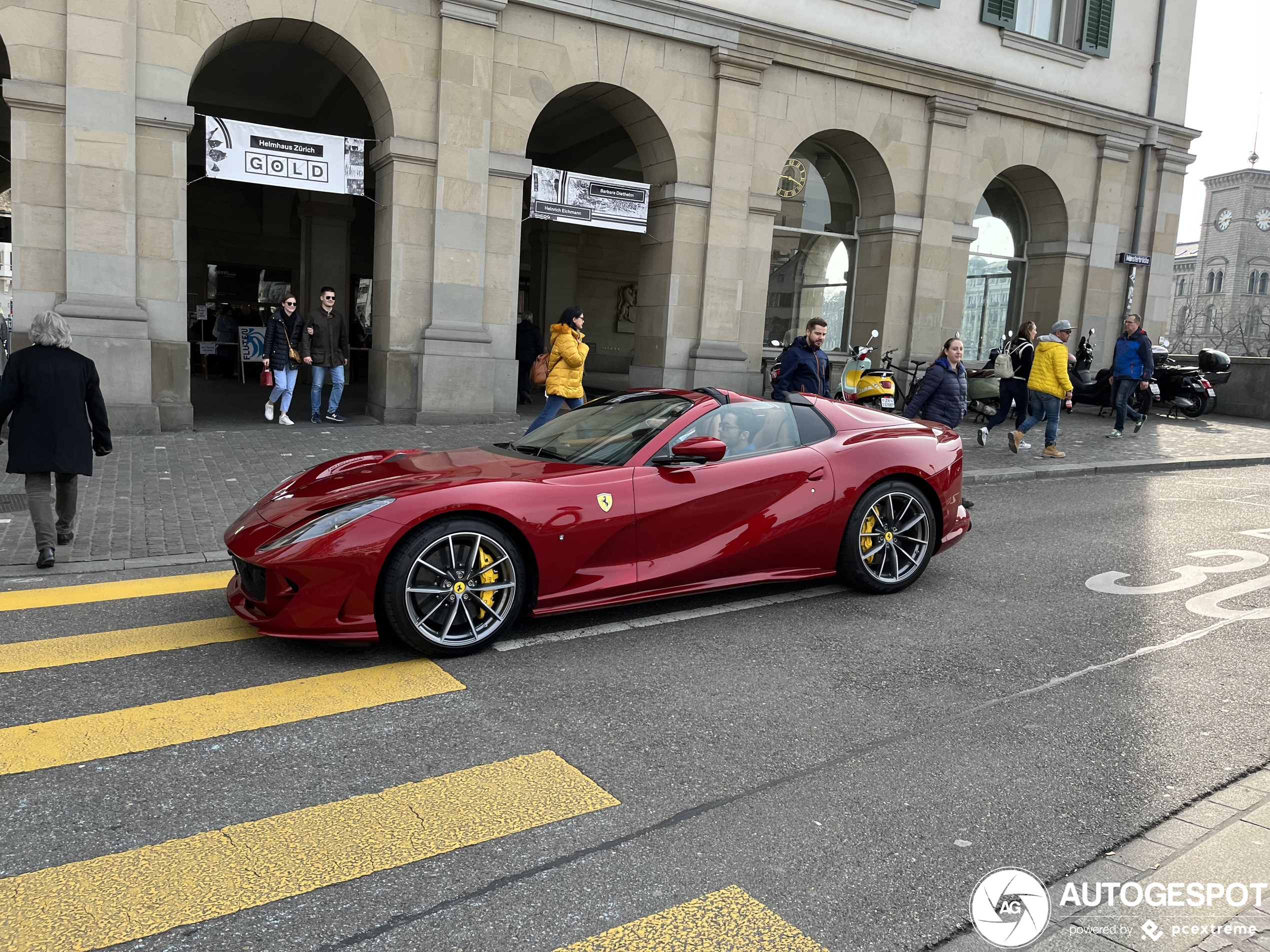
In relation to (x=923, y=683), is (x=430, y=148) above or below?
above

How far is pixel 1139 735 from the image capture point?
4.20 meters

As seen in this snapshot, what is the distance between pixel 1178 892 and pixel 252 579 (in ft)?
13.3

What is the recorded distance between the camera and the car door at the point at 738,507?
5.39m

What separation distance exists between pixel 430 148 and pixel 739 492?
384 inches

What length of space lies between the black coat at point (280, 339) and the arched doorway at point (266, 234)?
104cm

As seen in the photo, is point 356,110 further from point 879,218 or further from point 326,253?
point 879,218

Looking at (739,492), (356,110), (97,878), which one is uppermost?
(356,110)

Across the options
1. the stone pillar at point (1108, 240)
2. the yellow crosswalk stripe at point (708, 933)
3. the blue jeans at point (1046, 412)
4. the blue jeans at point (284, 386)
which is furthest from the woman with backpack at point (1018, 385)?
the yellow crosswalk stripe at point (708, 933)

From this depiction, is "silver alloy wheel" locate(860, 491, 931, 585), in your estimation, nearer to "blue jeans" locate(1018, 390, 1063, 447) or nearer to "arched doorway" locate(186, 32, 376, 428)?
"blue jeans" locate(1018, 390, 1063, 447)

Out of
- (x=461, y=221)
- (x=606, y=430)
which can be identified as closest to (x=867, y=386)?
(x=461, y=221)

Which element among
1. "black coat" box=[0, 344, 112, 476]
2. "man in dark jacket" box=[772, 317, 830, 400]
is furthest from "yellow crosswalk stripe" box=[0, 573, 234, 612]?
"man in dark jacket" box=[772, 317, 830, 400]

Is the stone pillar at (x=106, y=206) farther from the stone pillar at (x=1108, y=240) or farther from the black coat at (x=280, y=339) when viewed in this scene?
the stone pillar at (x=1108, y=240)

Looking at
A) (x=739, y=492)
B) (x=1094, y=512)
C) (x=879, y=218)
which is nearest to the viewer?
(x=739, y=492)

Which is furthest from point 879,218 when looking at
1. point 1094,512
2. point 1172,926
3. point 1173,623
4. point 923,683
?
point 1172,926
